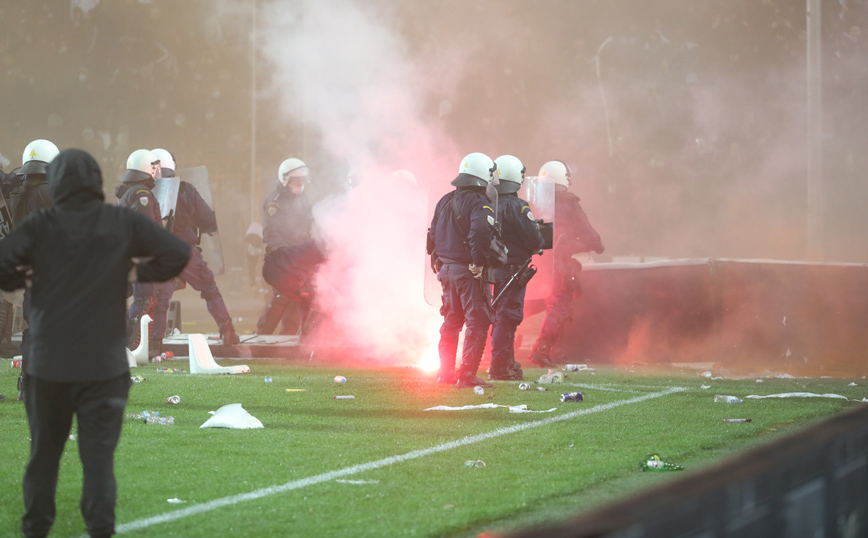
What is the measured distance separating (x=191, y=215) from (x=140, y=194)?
1.10 meters

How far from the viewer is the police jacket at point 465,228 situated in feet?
28.0

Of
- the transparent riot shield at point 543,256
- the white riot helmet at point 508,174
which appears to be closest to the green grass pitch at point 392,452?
the white riot helmet at point 508,174

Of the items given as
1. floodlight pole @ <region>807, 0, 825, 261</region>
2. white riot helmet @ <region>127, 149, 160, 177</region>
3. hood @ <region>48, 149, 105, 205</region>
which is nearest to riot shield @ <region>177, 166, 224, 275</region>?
white riot helmet @ <region>127, 149, 160, 177</region>

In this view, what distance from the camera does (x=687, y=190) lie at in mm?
19766

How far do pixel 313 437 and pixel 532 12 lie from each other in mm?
17260

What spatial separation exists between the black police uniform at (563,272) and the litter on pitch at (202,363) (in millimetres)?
3166

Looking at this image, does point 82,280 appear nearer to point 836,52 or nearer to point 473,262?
point 473,262

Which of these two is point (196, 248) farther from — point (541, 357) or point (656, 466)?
point (656, 466)

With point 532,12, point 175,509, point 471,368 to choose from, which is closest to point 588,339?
point 471,368

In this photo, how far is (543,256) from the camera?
1105 centimetres

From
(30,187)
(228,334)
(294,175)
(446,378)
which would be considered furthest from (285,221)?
(30,187)

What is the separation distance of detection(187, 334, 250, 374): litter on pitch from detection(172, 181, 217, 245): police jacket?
1888 mm

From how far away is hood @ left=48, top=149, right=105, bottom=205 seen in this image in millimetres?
3459

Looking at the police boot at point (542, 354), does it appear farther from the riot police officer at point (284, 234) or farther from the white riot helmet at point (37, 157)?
the white riot helmet at point (37, 157)
